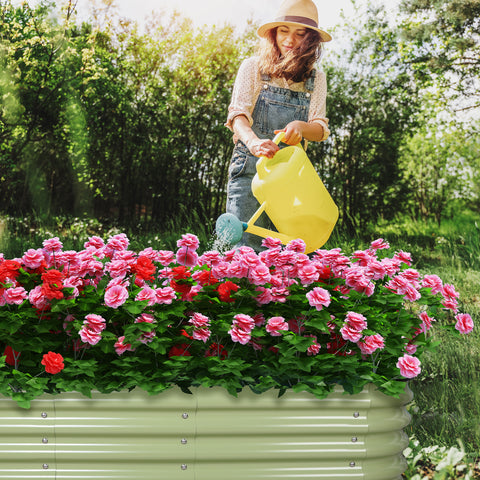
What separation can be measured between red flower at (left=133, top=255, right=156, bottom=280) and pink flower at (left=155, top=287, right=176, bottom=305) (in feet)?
0.53

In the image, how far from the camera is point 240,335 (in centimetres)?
163

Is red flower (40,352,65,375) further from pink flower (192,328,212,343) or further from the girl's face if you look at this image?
the girl's face

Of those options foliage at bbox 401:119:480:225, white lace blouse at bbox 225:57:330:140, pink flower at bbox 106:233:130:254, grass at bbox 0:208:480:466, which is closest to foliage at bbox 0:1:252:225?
grass at bbox 0:208:480:466

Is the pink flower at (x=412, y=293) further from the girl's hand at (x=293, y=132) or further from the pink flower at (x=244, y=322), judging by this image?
the girl's hand at (x=293, y=132)

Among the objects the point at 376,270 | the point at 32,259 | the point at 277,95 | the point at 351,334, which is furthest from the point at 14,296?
the point at 277,95

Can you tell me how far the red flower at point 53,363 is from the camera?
1.62 meters

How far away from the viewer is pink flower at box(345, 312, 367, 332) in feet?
5.50

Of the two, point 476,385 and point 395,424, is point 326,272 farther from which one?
point 476,385

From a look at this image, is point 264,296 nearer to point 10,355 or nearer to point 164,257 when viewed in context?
point 164,257

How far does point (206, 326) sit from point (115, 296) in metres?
0.28

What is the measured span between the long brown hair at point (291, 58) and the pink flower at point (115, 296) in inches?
50.1

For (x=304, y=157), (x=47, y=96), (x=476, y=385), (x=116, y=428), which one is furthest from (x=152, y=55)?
(x=116, y=428)

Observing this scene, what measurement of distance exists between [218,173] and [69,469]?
4.85 metres

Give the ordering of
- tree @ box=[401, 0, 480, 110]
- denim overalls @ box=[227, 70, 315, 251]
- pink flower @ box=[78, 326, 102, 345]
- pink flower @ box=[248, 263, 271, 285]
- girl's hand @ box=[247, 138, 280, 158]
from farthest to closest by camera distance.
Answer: tree @ box=[401, 0, 480, 110] < denim overalls @ box=[227, 70, 315, 251] < girl's hand @ box=[247, 138, 280, 158] < pink flower @ box=[248, 263, 271, 285] < pink flower @ box=[78, 326, 102, 345]
